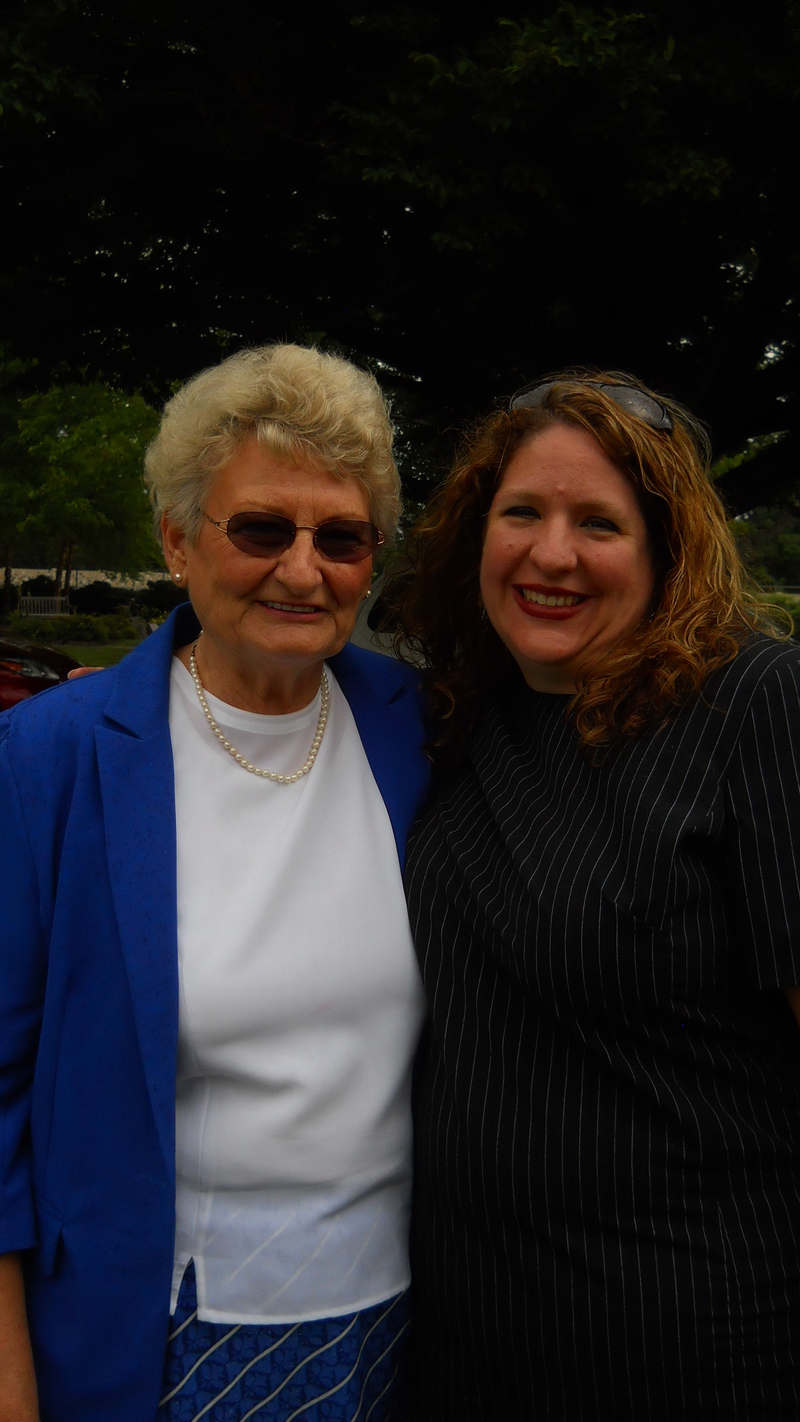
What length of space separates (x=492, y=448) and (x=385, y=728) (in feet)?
2.05

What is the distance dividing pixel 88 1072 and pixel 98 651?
2373 cm

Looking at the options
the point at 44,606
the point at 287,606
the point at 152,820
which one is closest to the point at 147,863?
the point at 152,820

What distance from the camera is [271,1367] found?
1826 millimetres

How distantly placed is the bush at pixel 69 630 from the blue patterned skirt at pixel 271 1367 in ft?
83.7

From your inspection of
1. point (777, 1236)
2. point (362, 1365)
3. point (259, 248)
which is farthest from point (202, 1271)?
point (259, 248)

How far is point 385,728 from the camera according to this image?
2.28 m

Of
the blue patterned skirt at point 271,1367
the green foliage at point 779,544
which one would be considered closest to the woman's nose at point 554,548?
the blue patterned skirt at point 271,1367

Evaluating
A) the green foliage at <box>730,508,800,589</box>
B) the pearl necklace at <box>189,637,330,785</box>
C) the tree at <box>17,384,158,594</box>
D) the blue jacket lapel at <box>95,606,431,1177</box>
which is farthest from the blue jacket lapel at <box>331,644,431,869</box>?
the green foliage at <box>730,508,800,589</box>

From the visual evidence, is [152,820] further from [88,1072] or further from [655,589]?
[655,589]

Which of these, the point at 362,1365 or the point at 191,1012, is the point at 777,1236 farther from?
the point at 191,1012

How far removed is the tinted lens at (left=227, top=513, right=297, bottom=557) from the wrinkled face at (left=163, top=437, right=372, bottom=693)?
0.01 meters

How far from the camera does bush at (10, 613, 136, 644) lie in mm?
26406

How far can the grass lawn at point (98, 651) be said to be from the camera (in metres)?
21.2

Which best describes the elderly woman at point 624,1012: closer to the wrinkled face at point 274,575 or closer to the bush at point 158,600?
the wrinkled face at point 274,575
